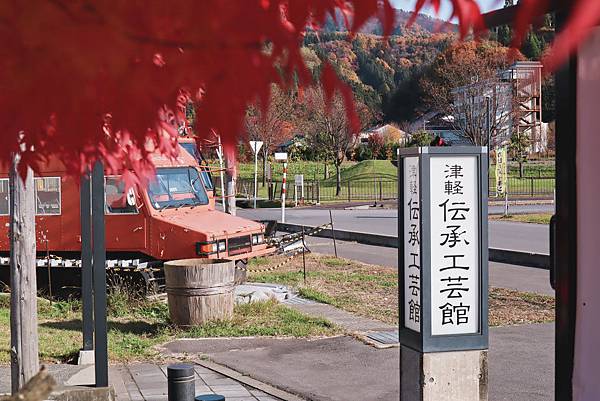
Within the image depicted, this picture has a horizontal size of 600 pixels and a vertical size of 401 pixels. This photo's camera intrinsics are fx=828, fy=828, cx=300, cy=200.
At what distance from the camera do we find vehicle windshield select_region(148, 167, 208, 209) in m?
12.9

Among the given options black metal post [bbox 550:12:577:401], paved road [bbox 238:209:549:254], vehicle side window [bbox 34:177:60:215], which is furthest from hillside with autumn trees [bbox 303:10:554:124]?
vehicle side window [bbox 34:177:60:215]

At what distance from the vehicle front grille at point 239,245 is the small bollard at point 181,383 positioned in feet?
22.8

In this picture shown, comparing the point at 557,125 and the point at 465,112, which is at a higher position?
the point at 465,112

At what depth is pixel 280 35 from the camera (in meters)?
1.20

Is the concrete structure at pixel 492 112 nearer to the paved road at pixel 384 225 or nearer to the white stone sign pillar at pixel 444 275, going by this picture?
the paved road at pixel 384 225

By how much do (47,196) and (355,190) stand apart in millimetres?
35637

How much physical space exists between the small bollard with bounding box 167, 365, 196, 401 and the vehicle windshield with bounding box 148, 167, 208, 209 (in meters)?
7.08

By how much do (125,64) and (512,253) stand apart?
16402 mm

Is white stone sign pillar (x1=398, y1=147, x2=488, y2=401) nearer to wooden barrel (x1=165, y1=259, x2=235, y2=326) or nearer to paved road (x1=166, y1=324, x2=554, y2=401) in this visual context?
paved road (x1=166, y1=324, x2=554, y2=401)

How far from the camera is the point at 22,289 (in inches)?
259

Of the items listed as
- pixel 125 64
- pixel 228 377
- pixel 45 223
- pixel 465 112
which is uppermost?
pixel 465 112

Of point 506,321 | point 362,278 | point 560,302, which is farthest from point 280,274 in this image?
point 560,302

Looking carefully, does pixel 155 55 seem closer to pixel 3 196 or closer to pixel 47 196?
pixel 47 196

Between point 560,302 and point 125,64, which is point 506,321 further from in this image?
point 125,64
